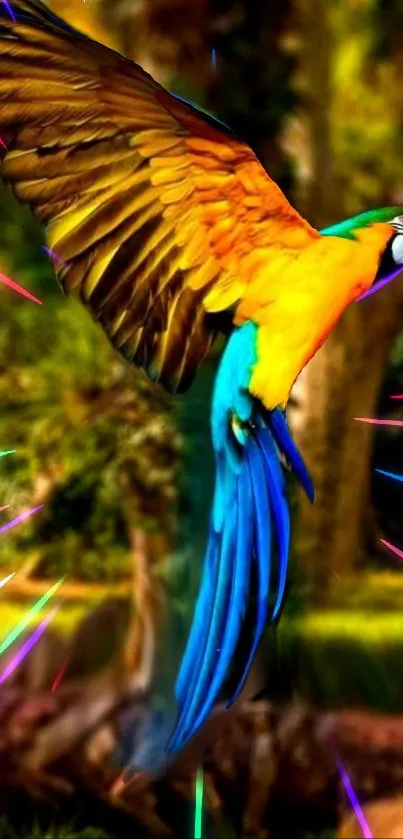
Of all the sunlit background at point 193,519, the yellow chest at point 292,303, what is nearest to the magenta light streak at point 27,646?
the sunlit background at point 193,519

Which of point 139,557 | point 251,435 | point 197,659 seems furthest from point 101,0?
point 197,659

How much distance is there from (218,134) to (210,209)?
92 mm

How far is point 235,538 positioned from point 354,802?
0.39m

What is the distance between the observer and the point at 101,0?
3.66 feet

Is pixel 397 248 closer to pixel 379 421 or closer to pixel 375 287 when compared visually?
pixel 375 287

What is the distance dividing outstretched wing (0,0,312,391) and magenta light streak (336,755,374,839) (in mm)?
546

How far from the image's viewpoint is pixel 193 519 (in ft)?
3.67

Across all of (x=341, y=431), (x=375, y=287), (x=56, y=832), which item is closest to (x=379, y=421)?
(x=341, y=431)

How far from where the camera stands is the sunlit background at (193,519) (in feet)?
3.67

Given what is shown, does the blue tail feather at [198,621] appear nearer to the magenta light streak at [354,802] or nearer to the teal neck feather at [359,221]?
the magenta light streak at [354,802]

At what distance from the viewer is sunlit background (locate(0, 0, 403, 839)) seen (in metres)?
1.12

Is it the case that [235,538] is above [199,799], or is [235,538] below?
above

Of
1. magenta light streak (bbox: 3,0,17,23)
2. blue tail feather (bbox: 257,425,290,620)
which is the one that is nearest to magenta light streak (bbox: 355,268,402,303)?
blue tail feather (bbox: 257,425,290,620)

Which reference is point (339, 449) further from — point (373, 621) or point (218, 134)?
point (218, 134)
